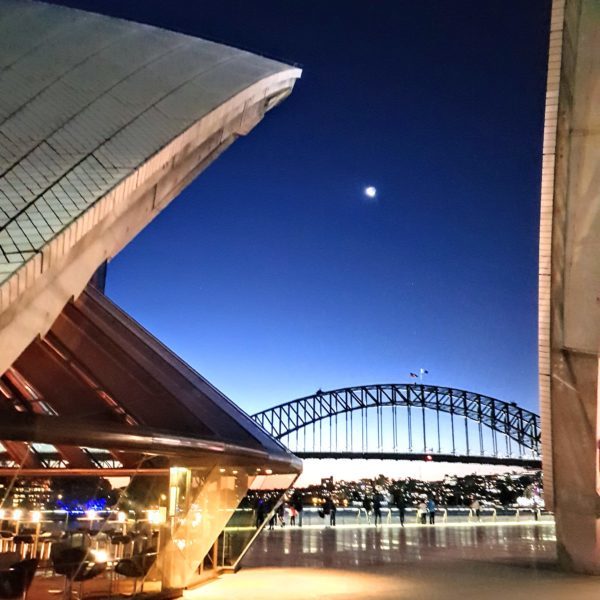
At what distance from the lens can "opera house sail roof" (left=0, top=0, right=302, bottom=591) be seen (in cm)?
746

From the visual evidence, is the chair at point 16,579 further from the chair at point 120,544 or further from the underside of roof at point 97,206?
the chair at point 120,544

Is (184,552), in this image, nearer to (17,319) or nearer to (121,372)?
(121,372)

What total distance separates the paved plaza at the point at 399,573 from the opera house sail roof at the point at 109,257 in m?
1.20

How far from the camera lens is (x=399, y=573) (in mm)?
12320

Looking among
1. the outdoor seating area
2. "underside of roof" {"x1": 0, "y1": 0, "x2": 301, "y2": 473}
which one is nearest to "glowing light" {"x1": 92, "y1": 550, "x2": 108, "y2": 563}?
the outdoor seating area

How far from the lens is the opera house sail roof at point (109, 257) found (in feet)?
24.5

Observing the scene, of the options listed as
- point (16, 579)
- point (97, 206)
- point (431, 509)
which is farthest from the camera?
point (431, 509)

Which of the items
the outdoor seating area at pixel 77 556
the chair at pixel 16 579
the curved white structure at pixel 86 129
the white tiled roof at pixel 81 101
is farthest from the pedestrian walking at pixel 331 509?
the chair at pixel 16 579

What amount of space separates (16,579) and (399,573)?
7.52 meters

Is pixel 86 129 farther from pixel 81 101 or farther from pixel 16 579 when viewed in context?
pixel 16 579

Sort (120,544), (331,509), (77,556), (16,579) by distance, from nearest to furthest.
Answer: (16,579)
(77,556)
(120,544)
(331,509)

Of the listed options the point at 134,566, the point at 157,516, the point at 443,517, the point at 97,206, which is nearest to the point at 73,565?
the point at 134,566

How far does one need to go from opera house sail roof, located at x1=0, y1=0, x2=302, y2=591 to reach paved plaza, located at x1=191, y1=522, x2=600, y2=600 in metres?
1.20

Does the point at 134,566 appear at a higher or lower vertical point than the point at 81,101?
lower
